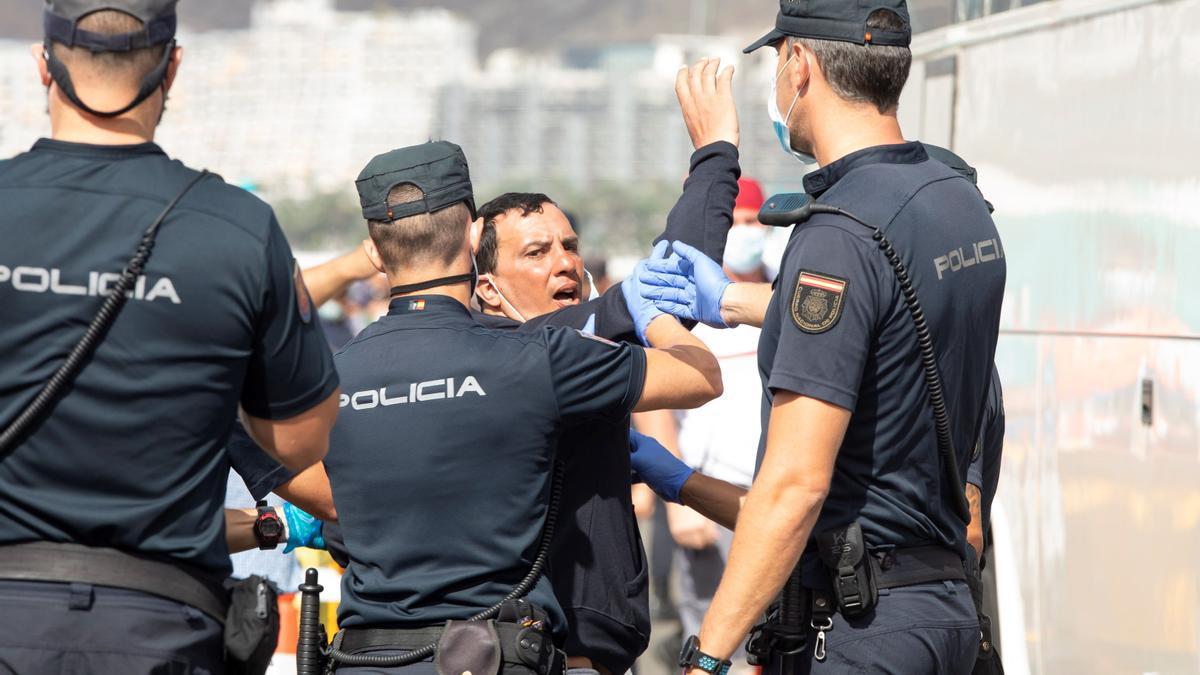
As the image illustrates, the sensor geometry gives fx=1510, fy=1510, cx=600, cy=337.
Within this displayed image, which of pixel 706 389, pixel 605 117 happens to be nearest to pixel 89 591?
pixel 706 389

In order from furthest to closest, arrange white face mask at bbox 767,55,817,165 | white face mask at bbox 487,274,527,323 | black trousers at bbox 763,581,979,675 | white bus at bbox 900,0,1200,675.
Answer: white face mask at bbox 487,274,527,323, white bus at bbox 900,0,1200,675, white face mask at bbox 767,55,817,165, black trousers at bbox 763,581,979,675

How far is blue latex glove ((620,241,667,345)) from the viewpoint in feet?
12.3

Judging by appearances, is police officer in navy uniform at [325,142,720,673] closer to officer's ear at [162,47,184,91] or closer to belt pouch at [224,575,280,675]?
belt pouch at [224,575,280,675]

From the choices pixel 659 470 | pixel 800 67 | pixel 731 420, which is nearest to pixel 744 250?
pixel 731 420

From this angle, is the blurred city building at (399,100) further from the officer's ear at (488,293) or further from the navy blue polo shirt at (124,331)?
the navy blue polo shirt at (124,331)

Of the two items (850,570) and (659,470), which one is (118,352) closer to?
(850,570)

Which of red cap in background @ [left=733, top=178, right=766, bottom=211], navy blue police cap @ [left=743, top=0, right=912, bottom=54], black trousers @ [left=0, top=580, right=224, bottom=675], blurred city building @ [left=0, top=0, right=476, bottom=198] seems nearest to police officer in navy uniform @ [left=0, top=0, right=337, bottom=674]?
black trousers @ [left=0, top=580, right=224, bottom=675]

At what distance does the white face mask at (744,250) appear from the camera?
7021 mm

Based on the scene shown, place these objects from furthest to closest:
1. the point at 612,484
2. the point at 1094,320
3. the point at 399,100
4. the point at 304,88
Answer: the point at 304,88 < the point at 399,100 < the point at 1094,320 < the point at 612,484

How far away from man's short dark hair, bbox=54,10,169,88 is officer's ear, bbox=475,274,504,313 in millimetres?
1781

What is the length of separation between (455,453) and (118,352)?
2.89 feet

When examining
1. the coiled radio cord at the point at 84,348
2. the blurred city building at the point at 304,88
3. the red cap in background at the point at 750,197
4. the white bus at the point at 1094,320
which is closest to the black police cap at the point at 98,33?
the coiled radio cord at the point at 84,348

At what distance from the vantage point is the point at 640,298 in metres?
3.80

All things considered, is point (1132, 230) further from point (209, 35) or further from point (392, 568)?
point (209, 35)
